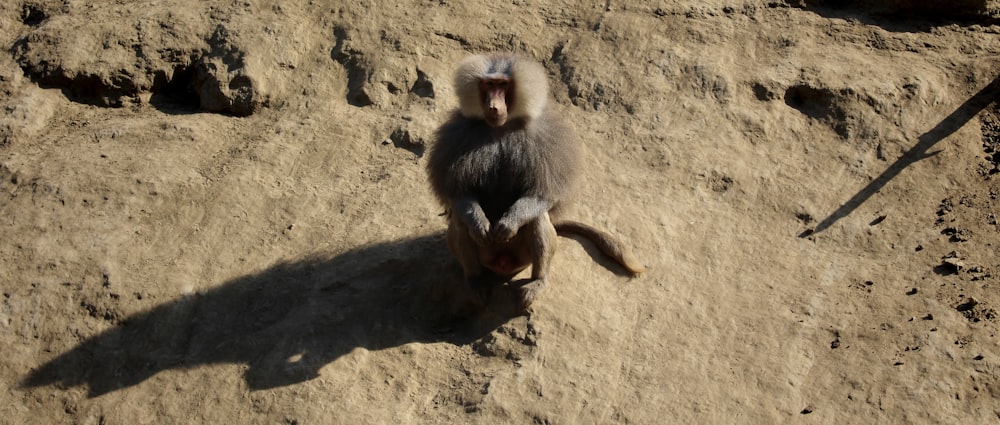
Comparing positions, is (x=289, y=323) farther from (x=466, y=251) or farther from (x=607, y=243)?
(x=607, y=243)

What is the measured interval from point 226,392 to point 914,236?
4.06 meters

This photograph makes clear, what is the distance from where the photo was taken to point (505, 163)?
5.14 m

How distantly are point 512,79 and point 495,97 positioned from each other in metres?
0.14

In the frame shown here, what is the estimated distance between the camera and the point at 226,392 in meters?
4.88

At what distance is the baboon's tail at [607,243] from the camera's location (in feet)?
17.8

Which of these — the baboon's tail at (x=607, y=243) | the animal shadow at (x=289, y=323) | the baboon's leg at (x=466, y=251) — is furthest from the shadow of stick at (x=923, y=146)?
the animal shadow at (x=289, y=323)

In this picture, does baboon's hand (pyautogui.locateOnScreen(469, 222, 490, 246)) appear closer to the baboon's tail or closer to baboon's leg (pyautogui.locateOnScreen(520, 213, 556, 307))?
baboon's leg (pyautogui.locateOnScreen(520, 213, 556, 307))

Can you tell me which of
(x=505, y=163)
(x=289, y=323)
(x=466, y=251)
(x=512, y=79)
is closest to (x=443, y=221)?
(x=466, y=251)

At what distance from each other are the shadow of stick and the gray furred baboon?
1.74 metres

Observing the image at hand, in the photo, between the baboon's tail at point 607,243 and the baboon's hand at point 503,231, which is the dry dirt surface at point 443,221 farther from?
the baboon's hand at point 503,231

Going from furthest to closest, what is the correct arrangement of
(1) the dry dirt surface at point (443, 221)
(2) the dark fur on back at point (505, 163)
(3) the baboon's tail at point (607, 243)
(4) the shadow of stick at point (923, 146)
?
(4) the shadow of stick at point (923, 146), (3) the baboon's tail at point (607, 243), (2) the dark fur on back at point (505, 163), (1) the dry dirt surface at point (443, 221)

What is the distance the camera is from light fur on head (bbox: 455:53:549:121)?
497cm

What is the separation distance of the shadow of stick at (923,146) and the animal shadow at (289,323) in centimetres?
224

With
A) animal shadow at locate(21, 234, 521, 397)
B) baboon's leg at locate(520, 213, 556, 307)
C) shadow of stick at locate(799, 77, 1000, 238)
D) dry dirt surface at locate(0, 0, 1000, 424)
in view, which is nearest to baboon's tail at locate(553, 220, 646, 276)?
dry dirt surface at locate(0, 0, 1000, 424)
